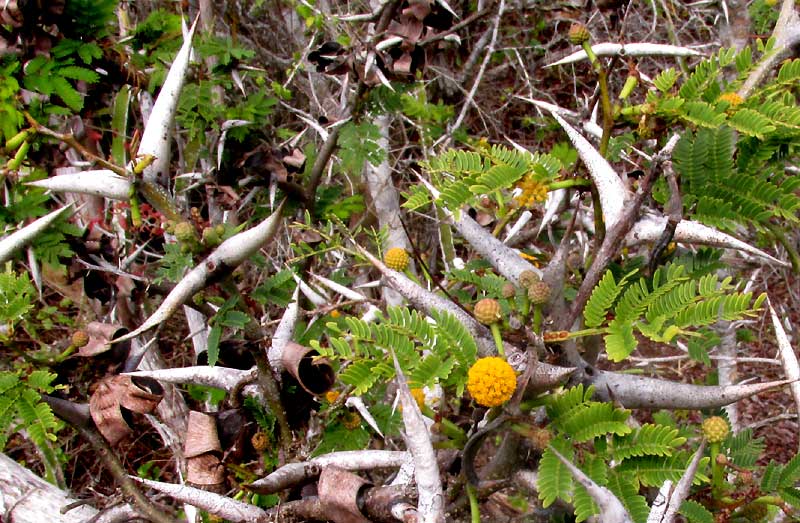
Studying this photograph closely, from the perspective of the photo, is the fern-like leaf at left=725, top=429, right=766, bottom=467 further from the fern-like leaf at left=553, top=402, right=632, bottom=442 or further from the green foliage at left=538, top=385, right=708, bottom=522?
the fern-like leaf at left=553, top=402, right=632, bottom=442

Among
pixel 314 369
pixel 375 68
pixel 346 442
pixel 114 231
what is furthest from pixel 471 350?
pixel 114 231

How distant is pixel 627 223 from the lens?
98 cm

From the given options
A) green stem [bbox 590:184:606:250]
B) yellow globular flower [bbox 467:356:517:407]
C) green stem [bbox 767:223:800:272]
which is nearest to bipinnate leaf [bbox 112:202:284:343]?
yellow globular flower [bbox 467:356:517:407]

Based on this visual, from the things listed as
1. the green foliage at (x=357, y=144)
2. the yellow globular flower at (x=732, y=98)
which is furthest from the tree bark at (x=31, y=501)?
the yellow globular flower at (x=732, y=98)

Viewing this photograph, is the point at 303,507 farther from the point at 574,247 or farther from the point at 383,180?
the point at 383,180

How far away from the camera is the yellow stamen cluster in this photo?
1239 millimetres

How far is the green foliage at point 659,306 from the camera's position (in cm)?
105

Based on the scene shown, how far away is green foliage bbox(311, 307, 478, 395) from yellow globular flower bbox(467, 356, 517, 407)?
0.10m

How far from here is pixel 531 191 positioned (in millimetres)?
1256

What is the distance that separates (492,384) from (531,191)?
452 mm

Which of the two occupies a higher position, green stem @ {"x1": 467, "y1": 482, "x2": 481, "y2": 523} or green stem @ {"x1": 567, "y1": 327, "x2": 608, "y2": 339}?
green stem @ {"x1": 567, "y1": 327, "x2": 608, "y2": 339}

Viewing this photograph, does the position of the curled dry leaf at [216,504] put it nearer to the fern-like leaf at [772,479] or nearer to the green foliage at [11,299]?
the green foliage at [11,299]

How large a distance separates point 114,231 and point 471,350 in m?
2.51

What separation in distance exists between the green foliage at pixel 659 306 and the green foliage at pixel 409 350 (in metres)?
0.23
